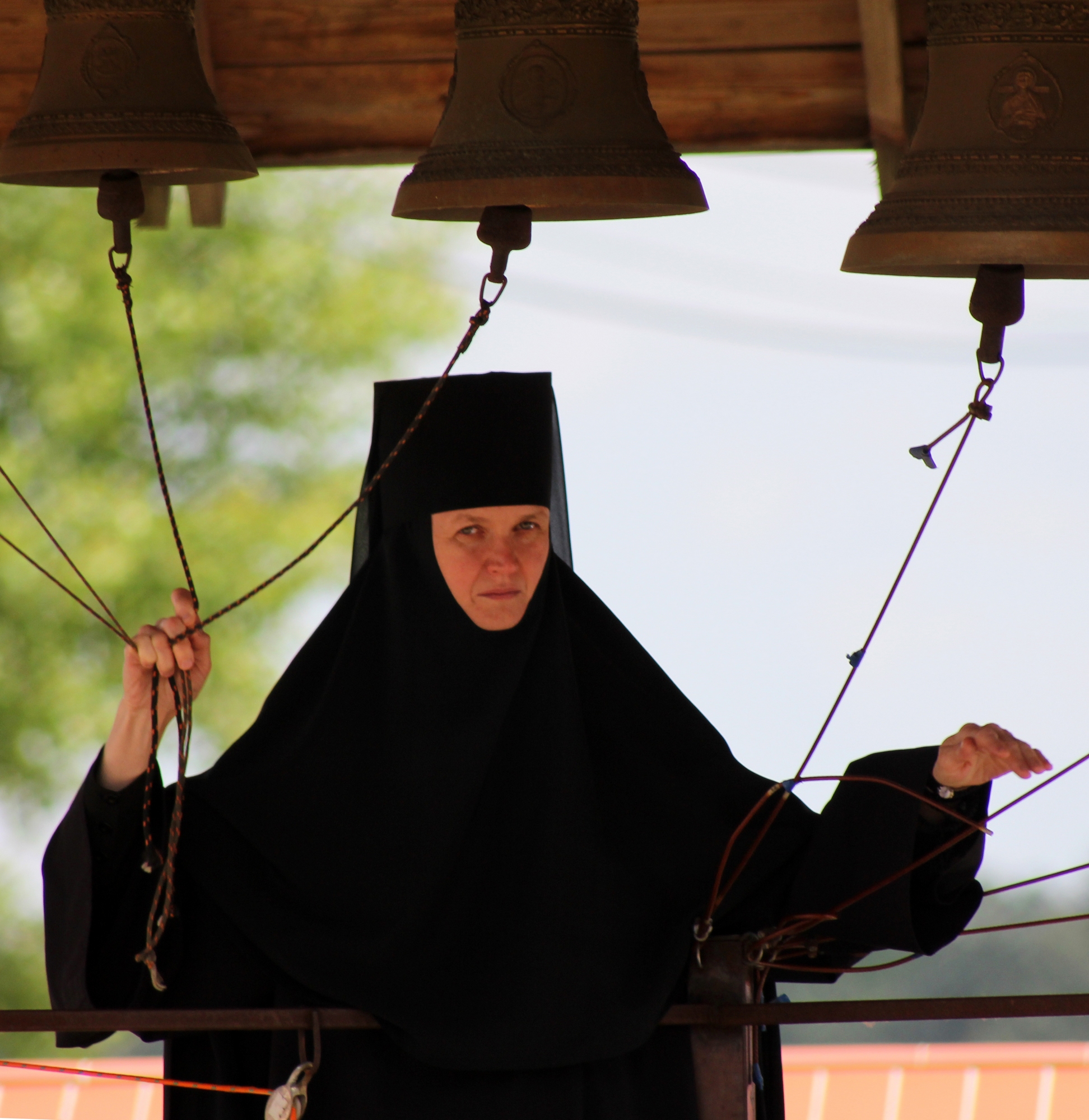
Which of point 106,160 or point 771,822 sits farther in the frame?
point 106,160

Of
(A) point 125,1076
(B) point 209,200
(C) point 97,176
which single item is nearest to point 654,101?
(B) point 209,200

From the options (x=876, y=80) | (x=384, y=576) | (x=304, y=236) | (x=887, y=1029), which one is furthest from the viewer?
(x=887, y=1029)

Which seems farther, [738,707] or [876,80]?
[738,707]

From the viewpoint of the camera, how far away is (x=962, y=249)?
2287 mm

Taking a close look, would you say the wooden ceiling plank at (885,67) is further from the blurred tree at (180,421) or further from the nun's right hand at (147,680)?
the blurred tree at (180,421)

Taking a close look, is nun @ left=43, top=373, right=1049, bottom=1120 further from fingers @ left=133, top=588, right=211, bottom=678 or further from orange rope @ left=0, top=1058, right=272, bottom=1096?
orange rope @ left=0, top=1058, right=272, bottom=1096

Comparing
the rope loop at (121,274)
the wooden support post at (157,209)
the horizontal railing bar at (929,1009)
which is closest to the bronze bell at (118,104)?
the rope loop at (121,274)

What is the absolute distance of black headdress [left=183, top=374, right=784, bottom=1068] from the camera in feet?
7.97

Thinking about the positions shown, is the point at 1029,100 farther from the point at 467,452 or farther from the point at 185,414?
the point at 185,414

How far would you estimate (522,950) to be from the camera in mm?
2475

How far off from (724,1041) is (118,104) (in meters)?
1.56

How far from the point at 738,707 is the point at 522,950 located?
15508 mm

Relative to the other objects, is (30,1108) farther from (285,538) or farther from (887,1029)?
(887,1029)

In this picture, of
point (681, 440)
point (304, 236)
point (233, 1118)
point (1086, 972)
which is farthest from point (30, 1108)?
point (1086, 972)
